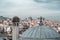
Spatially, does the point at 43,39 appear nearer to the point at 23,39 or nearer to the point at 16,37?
the point at 23,39

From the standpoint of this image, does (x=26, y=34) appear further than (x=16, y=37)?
No

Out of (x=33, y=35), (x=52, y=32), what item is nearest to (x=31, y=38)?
(x=33, y=35)

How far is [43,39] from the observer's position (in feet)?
50.2

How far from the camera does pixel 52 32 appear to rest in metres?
16.2

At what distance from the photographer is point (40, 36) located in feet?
51.0

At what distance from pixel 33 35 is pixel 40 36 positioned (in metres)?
0.47

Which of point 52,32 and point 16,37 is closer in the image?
point 52,32

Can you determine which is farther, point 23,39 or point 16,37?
point 16,37

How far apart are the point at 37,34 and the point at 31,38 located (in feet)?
1.80

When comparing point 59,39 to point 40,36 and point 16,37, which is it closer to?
point 40,36

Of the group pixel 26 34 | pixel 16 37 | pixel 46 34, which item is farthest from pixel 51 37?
pixel 16 37

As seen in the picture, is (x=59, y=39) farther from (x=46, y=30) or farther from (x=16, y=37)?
(x=16, y=37)

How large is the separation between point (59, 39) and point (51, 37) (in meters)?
0.50

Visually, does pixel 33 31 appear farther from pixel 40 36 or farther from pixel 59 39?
pixel 59 39
